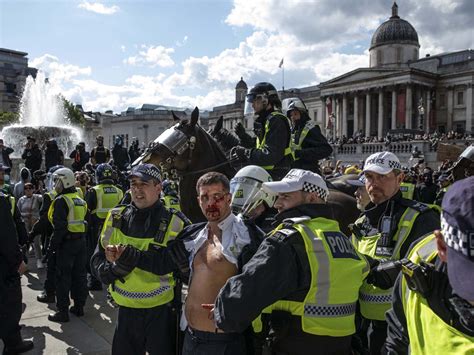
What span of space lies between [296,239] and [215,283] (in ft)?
2.73

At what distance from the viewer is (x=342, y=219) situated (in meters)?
5.64

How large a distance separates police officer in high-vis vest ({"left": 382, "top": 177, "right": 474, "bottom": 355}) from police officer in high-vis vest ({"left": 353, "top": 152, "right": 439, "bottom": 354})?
3.97 feet

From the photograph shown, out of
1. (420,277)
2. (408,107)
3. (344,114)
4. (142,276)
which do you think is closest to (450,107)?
(408,107)

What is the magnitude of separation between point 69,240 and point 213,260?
4474 millimetres

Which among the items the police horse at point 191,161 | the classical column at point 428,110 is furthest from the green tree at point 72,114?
the police horse at point 191,161

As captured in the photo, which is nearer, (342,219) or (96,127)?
(342,219)

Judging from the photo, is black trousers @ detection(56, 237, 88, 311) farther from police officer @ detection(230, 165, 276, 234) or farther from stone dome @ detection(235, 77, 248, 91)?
stone dome @ detection(235, 77, 248, 91)

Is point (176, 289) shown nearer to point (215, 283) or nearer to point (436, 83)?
point (215, 283)

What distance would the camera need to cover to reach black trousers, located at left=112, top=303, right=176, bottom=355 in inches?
151

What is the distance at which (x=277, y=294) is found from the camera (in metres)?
2.54

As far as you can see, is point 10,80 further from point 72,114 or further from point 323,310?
point 323,310

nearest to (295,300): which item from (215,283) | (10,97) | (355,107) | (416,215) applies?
(215,283)

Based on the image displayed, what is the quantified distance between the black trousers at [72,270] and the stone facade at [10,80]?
89535 millimetres

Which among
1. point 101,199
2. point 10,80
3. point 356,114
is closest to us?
point 101,199
